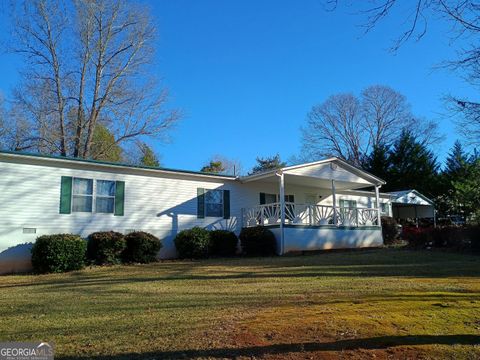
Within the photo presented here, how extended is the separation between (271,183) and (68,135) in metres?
14.1

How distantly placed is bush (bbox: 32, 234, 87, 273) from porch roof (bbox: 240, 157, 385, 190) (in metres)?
8.20

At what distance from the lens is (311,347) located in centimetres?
475

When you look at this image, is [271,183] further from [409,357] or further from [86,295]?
[409,357]

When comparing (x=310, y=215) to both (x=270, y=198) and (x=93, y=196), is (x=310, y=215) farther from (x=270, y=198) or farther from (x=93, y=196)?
(x=93, y=196)

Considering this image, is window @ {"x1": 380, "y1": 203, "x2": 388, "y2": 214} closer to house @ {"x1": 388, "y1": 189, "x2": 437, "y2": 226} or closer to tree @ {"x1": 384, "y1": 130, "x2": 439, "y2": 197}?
house @ {"x1": 388, "y1": 189, "x2": 437, "y2": 226}

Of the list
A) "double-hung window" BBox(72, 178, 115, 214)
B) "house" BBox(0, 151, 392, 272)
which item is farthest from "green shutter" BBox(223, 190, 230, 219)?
"double-hung window" BBox(72, 178, 115, 214)

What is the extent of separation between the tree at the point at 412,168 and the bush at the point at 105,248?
2824 cm

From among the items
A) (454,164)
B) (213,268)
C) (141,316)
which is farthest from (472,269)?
(454,164)

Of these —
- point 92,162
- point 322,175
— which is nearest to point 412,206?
point 322,175

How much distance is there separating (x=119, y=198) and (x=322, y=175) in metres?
8.94

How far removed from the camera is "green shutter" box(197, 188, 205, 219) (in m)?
18.1

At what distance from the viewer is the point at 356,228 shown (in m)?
20.7

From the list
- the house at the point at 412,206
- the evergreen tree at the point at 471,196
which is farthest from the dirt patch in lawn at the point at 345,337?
the house at the point at 412,206

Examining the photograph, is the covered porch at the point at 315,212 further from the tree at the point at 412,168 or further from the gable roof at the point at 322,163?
the tree at the point at 412,168
